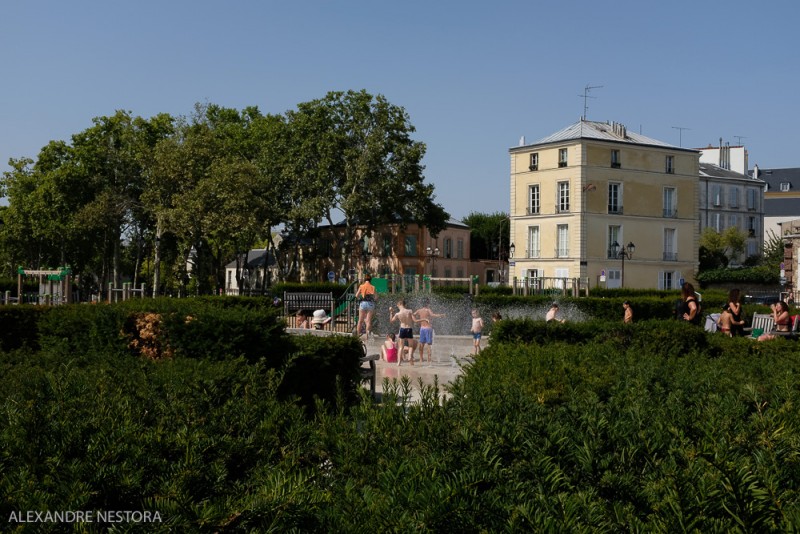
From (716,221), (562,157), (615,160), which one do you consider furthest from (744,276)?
(716,221)

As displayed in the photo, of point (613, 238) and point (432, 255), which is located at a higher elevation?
point (613, 238)

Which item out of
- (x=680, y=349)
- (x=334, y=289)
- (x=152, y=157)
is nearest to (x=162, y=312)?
(x=680, y=349)

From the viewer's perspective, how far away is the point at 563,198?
5306 centimetres

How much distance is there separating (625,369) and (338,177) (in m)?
45.5

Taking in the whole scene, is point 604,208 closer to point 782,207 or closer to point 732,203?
point 732,203

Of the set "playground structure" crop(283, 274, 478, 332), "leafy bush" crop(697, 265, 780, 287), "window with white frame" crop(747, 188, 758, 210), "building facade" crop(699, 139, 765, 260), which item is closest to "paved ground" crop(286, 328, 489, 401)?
"playground structure" crop(283, 274, 478, 332)

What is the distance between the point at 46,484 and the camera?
11.1 ft

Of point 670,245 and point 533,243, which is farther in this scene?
point 670,245

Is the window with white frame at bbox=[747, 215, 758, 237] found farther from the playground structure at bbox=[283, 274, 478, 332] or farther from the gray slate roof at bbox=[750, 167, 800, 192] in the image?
the playground structure at bbox=[283, 274, 478, 332]

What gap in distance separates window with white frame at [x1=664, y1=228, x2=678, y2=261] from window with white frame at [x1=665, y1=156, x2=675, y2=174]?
369 cm

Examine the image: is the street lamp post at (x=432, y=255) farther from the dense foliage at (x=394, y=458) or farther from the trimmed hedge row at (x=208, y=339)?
the dense foliage at (x=394, y=458)

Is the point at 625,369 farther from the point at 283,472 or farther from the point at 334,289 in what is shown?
the point at 334,289

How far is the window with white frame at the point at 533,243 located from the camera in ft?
179

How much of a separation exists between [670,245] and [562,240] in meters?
7.73
